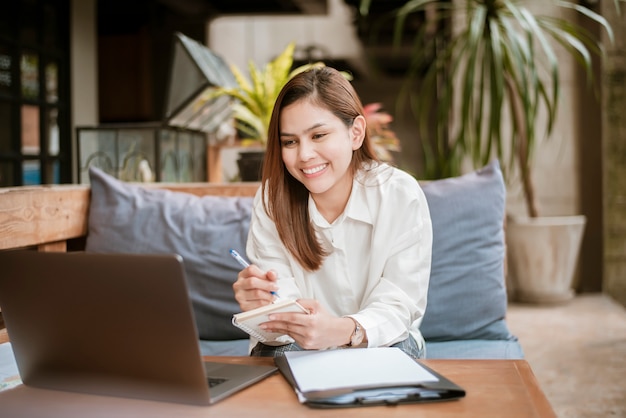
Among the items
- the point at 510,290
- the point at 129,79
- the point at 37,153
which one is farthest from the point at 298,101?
the point at 129,79

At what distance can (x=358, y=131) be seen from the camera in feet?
4.79

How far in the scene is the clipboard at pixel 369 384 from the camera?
876 mm

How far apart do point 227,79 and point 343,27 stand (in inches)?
220

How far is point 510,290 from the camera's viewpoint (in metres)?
4.33

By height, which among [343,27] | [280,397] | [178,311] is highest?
[343,27]

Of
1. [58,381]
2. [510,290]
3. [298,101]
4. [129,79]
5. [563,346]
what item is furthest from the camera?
[129,79]

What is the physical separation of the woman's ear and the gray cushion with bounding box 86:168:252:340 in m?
0.52

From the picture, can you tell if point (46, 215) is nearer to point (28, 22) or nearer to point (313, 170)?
point (313, 170)

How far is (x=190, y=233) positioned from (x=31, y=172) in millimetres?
3402

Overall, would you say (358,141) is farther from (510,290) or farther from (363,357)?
(510,290)

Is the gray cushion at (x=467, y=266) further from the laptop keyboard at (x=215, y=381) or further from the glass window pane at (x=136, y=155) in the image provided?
the glass window pane at (x=136, y=155)

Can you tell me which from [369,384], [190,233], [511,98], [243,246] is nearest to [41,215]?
[190,233]

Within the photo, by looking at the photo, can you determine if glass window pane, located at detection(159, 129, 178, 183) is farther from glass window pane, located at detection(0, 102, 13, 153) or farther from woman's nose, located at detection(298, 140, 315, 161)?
glass window pane, located at detection(0, 102, 13, 153)

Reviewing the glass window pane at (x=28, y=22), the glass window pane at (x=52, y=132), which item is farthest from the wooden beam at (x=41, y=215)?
the glass window pane at (x=52, y=132)
